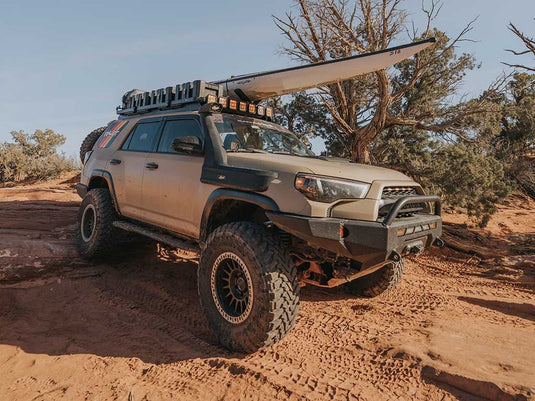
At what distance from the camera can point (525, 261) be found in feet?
18.2

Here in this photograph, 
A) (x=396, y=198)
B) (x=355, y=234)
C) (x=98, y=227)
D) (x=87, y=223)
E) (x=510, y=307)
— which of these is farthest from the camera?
(x=87, y=223)

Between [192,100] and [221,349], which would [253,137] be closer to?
[192,100]

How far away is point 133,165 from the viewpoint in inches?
171

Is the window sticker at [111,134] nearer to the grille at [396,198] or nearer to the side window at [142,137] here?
the side window at [142,137]

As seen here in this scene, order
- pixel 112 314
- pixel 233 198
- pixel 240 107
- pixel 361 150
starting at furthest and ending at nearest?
pixel 361 150 → pixel 240 107 → pixel 112 314 → pixel 233 198

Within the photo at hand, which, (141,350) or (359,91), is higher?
(359,91)

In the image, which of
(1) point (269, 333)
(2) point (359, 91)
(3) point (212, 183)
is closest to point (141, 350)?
(1) point (269, 333)

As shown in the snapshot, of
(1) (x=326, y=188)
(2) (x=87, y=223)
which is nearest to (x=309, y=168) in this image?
(1) (x=326, y=188)

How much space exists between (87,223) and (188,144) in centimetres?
288

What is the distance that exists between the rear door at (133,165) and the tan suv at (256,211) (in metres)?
0.02

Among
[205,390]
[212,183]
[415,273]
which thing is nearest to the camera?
[205,390]

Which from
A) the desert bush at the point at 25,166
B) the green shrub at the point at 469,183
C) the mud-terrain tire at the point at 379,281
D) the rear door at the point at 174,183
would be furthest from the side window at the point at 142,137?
the desert bush at the point at 25,166

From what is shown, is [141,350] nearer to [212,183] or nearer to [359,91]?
[212,183]

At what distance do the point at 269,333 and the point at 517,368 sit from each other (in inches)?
70.0
